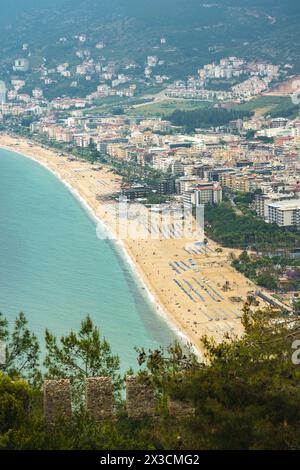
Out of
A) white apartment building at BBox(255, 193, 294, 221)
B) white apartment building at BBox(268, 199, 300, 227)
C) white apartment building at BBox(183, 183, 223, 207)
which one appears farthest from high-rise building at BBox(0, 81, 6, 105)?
white apartment building at BBox(268, 199, 300, 227)

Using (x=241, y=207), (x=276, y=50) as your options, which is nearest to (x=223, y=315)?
(x=241, y=207)

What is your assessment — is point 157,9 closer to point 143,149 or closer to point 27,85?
point 27,85

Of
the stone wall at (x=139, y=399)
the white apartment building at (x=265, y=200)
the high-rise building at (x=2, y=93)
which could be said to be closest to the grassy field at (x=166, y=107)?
the high-rise building at (x=2, y=93)

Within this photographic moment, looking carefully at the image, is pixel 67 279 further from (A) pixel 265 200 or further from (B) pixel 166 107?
(B) pixel 166 107

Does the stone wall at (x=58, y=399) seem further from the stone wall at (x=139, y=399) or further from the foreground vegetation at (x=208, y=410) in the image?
the stone wall at (x=139, y=399)

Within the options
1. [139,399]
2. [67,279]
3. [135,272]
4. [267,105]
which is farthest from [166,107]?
[139,399]

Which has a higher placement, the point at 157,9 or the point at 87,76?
the point at 157,9
